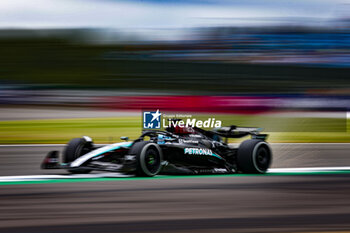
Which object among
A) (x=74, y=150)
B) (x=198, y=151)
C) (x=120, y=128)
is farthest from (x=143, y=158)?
(x=120, y=128)

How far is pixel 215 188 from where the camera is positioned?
20.6ft

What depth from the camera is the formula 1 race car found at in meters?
7.13

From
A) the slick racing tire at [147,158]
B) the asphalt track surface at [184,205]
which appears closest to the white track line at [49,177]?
the slick racing tire at [147,158]

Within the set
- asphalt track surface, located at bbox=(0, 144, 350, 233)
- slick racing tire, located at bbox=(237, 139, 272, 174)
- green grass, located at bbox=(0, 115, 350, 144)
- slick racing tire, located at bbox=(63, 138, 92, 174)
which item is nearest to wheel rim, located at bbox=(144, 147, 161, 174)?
asphalt track surface, located at bbox=(0, 144, 350, 233)

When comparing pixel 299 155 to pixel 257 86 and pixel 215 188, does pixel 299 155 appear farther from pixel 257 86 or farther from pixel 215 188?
pixel 257 86

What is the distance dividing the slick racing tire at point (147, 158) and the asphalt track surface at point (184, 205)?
0.92ft

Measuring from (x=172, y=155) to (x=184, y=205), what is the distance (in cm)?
257

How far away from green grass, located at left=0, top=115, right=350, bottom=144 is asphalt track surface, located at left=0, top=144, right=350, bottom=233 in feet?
21.3

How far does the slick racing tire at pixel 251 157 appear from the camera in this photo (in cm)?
789

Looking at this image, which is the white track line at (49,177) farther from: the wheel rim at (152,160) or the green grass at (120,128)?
the green grass at (120,128)

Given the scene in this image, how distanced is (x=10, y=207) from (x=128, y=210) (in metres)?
1.07

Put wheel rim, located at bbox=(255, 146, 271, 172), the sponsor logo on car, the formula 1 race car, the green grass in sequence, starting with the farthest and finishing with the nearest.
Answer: the green grass → wheel rim, located at bbox=(255, 146, 271, 172) → the sponsor logo on car → the formula 1 race car

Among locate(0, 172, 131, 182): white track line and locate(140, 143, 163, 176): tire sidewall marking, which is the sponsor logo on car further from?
locate(0, 172, 131, 182): white track line

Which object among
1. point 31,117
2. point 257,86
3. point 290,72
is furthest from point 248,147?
point 290,72
